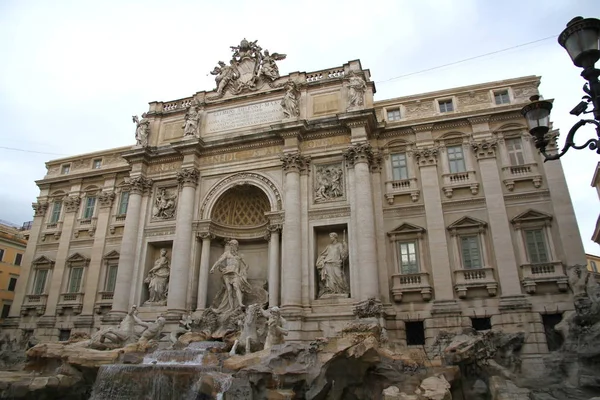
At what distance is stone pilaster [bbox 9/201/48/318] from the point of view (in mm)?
24578

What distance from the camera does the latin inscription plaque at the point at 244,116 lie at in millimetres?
22328

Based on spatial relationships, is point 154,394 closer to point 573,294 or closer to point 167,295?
point 167,295

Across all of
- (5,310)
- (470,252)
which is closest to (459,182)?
(470,252)

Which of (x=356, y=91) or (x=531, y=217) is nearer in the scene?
(x=531, y=217)

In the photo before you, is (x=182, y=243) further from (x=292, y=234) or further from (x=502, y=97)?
(x=502, y=97)

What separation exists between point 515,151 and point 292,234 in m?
10.7

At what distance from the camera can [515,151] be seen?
19203mm

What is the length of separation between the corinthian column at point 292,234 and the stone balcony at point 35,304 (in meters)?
15.0

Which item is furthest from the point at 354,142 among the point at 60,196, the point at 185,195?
the point at 60,196

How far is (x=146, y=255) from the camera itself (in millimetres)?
21984

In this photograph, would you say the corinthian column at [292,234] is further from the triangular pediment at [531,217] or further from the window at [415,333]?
the triangular pediment at [531,217]

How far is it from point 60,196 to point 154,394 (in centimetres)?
1960

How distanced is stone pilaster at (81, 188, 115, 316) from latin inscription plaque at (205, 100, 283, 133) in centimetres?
761

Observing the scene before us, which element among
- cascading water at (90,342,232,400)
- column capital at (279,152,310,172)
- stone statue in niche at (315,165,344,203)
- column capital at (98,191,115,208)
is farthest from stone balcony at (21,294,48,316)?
stone statue in niche at (315,165,344,203)
